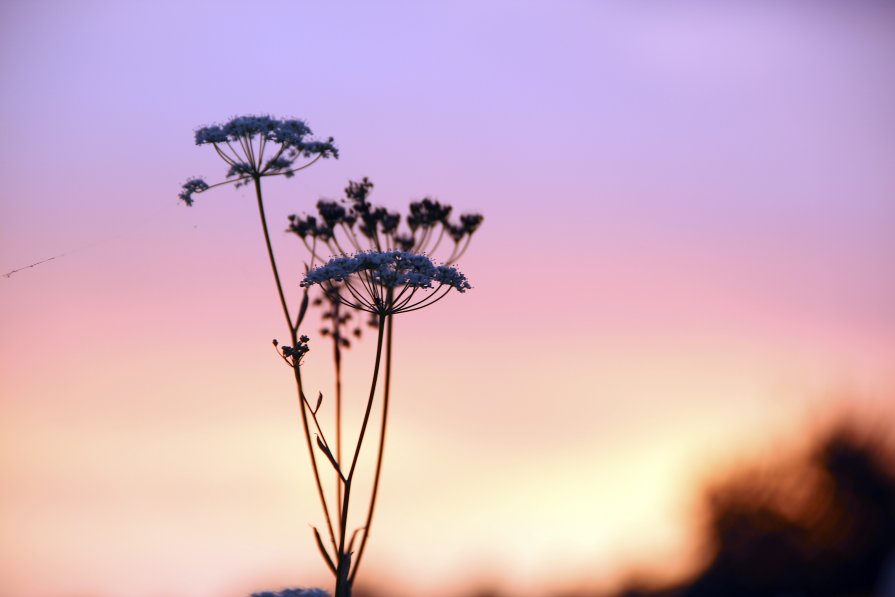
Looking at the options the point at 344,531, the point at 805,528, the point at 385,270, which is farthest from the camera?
the point at 805,528

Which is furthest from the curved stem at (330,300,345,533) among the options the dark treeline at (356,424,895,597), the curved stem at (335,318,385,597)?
the dark treeline at (356,424,895,597)

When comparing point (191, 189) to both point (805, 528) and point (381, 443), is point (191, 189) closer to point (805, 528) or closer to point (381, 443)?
point (381, 443)

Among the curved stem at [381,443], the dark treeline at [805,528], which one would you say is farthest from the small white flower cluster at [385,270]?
the dark treeline at [805,528]

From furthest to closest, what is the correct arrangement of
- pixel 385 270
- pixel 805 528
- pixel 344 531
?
pixel 805 528, pixel 385 270, pixel 344 531

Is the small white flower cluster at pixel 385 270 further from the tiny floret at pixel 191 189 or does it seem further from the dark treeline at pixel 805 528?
the dark treeline at pixel 805 528

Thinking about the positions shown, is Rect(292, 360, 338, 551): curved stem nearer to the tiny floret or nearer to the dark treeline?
the tiny floret

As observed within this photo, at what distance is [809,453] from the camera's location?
50.4m

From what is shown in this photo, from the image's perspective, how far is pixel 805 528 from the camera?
49688mm

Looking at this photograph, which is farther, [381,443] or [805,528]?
[805,528]

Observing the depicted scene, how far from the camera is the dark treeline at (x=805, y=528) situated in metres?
49.0

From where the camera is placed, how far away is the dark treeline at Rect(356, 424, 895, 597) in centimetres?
4903

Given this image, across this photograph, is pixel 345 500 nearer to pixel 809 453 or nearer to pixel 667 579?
pixel 667 579

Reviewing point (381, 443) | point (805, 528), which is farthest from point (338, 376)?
point (805, 528)

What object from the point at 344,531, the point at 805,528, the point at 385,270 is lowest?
the point at 344,531
